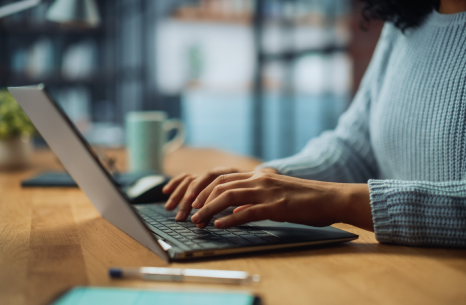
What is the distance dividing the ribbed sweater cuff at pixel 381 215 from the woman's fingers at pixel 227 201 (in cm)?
15

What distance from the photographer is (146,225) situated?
484 mm

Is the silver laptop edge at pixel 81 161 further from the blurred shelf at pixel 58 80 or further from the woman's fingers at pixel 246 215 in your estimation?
the blurred shelf at pixel 58 80

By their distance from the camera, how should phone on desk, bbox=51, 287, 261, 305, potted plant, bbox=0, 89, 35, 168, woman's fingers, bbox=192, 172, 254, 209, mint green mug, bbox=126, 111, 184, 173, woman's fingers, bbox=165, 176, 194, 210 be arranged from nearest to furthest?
phone on desk, bbox=51, 287, 261, 305
woman's fingers, bbox=192, 172, 254, 209
woman's fingers, bbox=165, 176, 194, 210
mint green mug, bbox=126, 111, 184, 173
potted plant, bbox=0, 89, 35, 168

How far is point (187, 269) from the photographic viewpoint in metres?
0.45

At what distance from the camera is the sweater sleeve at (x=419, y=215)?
55cm

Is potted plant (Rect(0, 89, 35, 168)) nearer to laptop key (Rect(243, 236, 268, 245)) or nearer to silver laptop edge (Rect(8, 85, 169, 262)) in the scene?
silver laptop edge (Rect(8, 85, 169, 262))

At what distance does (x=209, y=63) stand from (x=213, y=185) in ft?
10.8

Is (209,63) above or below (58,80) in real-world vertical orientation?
above

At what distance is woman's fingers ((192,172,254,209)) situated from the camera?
612 mm

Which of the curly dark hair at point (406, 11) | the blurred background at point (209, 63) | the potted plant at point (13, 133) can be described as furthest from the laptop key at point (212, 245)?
the blurred background at point (209, 63)

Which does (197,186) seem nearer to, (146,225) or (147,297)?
(146,225)

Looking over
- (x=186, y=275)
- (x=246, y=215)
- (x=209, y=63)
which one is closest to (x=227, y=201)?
(x=246, y=215)

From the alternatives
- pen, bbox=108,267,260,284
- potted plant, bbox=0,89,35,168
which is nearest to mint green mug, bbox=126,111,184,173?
potted plant, bbox=0,89,35,168

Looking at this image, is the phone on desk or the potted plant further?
the potted plant
